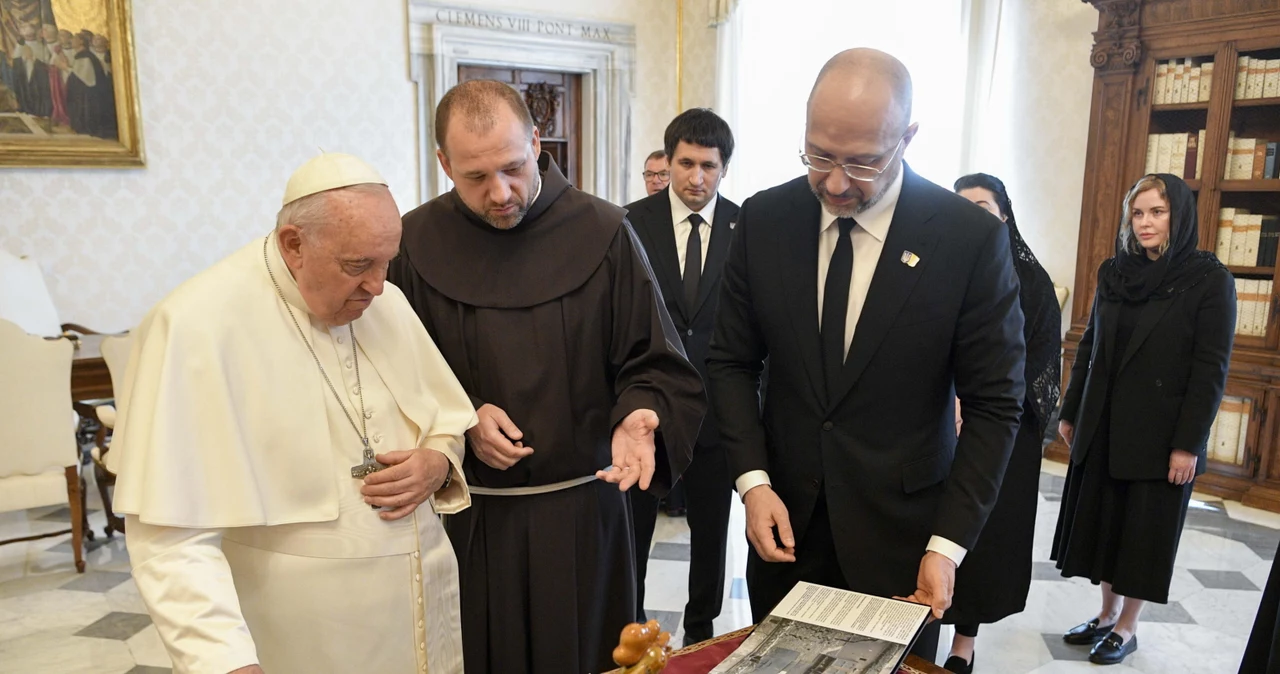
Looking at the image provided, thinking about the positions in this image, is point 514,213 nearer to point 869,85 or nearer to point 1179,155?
point 869,85

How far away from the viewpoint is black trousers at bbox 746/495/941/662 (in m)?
1.89

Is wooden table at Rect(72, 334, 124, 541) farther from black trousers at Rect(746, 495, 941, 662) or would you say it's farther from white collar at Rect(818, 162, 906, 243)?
white collar at Rect(818, 162, 906, 243)

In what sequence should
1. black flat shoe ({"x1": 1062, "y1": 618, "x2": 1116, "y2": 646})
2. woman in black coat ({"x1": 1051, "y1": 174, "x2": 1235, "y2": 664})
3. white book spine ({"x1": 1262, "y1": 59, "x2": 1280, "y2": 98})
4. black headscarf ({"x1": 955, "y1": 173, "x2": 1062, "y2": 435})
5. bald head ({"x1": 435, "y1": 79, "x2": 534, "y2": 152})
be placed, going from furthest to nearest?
white book spine ({"x1": 1262, "y1": 59, "x2": 1280, "y2": 98})
black flat shoe ({"x1": 1062, "y1": 618, "x2": 1116, "y2": 646})
woman in black coat ({"x1": 1051, "y1": 174, "x2": 1235, "y2": 664})
black headscarf ({"x1": 955, "y1": 173, "x2": 1062, "y2": 435})
bald head ({"x1": 435, "y1": 79, "x2": 534, "y2": 152})

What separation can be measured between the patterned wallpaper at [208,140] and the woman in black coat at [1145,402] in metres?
4.97

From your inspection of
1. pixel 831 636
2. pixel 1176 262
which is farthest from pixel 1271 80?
pixel 831 636

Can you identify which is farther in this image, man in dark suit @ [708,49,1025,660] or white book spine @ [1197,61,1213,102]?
white book spine @ [1197,61,1213,102]

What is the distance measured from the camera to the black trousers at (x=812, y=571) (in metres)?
1.89

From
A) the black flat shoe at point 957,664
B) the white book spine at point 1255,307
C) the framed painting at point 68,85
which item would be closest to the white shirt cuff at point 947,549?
the black flat shoe at point 957,664

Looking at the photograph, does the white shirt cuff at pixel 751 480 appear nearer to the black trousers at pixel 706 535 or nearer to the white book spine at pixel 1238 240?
the black trousers at pixel 706 535

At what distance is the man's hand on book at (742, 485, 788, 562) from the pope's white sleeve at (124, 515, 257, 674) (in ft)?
3.09

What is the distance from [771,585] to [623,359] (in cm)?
62

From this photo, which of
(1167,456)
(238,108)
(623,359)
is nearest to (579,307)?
(623,359)

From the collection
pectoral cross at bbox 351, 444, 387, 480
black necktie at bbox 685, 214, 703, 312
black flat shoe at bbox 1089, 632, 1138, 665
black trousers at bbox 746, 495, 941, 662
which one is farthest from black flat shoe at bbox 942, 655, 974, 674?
pectoral cross at bbox 351, 444, 387, 480

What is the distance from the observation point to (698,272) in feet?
11.7
